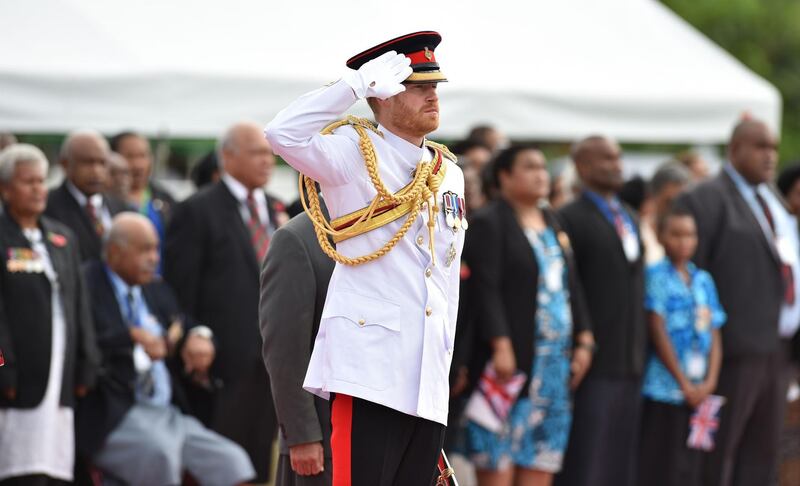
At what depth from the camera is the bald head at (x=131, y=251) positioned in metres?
7.45

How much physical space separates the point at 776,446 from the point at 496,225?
2.64 meters

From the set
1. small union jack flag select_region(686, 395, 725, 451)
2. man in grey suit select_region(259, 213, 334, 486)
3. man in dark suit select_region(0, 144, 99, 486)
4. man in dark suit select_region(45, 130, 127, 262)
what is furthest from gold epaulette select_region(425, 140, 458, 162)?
small union jack flag select_region(686, 395, 725, 451)

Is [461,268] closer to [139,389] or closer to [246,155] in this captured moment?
[246,155]

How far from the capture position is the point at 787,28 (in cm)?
2816

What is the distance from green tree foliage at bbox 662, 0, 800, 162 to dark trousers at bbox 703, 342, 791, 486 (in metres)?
18.7

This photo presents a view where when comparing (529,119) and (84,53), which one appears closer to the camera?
(84,53)

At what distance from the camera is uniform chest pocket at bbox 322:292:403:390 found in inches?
182

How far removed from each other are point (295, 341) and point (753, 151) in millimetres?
4963

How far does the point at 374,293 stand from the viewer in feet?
15.4

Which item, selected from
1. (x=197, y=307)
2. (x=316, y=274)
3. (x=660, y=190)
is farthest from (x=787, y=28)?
(x=316, y=274)

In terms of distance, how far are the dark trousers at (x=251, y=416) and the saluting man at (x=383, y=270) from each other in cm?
321

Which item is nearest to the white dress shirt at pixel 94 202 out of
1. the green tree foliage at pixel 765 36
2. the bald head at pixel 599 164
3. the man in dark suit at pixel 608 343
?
the man in dark suit at pixel 608 343

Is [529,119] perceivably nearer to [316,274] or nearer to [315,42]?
[315,42]

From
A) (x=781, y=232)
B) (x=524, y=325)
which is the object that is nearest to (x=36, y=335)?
(x=524, y=325)
